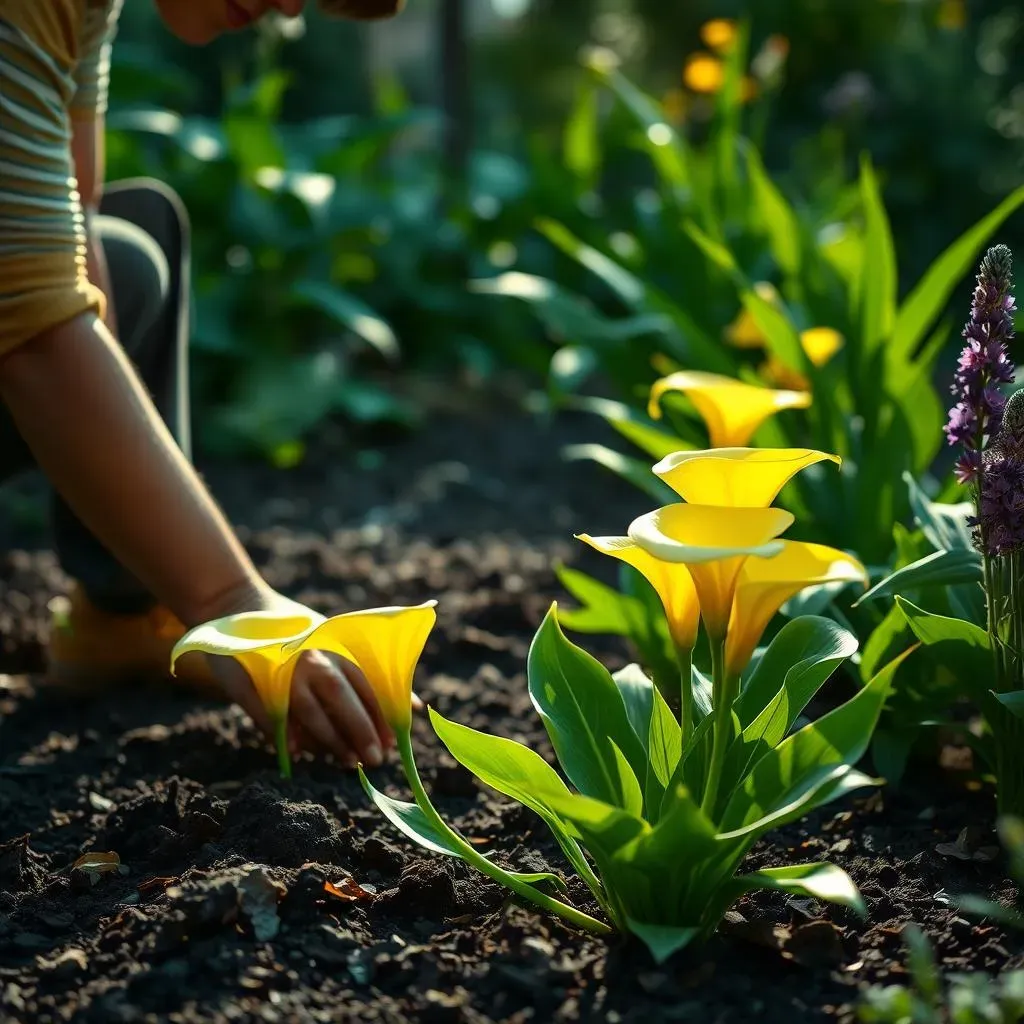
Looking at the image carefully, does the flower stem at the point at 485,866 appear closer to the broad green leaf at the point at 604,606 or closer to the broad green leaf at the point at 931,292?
the broad green leaf at the point at 604,606

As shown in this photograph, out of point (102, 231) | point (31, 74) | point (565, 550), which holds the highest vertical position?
point (31, 74)

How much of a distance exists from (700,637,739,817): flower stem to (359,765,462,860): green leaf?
23 centimetres

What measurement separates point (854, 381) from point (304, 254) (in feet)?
6.38

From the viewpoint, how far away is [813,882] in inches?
44.4

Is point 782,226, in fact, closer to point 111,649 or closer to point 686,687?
point 111,649

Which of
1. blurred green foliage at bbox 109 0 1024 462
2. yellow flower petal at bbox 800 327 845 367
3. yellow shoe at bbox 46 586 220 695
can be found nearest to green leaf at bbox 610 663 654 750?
yellow shoe at bbox 46 586 220 695

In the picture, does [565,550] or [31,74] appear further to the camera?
[565,550]

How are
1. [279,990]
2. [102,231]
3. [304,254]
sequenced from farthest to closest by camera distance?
[304,254]
[102,231]
[279,990]

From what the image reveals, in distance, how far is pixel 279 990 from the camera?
3.89 feet

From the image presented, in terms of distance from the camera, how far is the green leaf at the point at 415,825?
1.26 m

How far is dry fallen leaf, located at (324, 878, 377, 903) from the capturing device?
133cm

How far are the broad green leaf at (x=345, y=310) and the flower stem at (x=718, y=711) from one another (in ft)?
8.30

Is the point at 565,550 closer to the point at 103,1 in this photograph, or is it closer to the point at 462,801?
the point at 462,801

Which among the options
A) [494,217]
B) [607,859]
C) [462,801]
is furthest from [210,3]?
[494,217]
